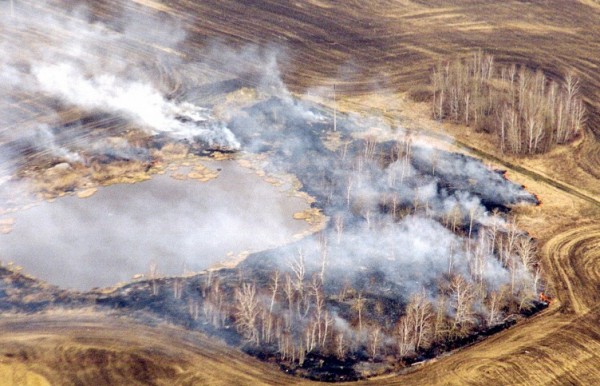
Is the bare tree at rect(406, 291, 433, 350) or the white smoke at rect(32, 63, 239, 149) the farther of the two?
the white smoke at rect(32, 63, 239, 149)

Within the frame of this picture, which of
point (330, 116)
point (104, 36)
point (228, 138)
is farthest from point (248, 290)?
point (104, 36)

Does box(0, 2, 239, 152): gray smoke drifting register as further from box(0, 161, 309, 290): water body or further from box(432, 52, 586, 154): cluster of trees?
box(432, 52, 586, 154): cluster of trees

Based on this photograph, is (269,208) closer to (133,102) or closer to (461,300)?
(461,300)

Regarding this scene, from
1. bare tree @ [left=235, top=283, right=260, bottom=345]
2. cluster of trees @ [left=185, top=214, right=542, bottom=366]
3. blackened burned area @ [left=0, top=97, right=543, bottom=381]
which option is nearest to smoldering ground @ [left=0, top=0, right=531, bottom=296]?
blackened burned area @ [left=0, top=97, right=543, bottom=381]

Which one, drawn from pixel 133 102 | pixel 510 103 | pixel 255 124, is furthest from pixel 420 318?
pixel 133 102

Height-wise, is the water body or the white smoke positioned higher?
the white smoke
